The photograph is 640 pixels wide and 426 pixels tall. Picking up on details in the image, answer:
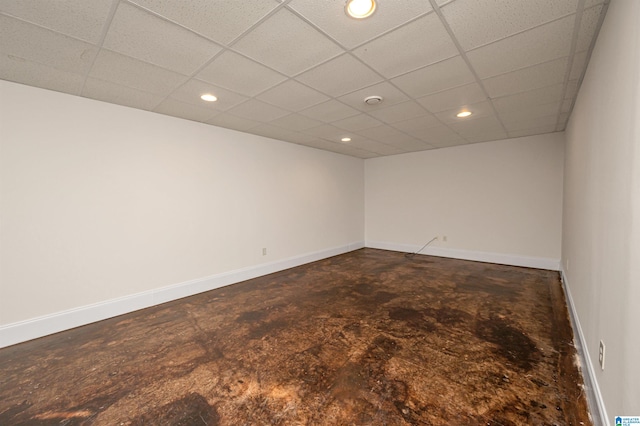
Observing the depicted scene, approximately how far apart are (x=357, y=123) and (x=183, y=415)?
366 cm

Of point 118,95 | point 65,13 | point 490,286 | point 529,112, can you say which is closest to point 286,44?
point 65,13

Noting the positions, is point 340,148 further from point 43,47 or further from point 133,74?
point 43,47

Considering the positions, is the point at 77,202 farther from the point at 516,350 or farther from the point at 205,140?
the point at 516,350

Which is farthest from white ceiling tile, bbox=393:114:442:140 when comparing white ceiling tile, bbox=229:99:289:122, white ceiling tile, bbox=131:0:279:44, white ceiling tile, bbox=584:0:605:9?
white ceiling tile, bbox=131:0:279:44

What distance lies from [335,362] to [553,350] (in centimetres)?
192

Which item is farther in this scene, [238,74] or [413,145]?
[413,145]

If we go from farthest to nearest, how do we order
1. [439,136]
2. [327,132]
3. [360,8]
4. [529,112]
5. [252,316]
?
[439,136], [327,132], [529,112], [252,316], [360,8]

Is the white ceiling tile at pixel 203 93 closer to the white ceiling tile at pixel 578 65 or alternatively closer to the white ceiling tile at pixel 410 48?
the white ceiling tile at pixel 410 48

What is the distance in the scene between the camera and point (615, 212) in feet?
4.35

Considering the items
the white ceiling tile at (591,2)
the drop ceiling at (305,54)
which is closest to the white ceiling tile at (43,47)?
the drop ceiling at (305,54)

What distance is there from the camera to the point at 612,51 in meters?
1.43

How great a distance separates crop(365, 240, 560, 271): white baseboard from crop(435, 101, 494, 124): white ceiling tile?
9.95 feet

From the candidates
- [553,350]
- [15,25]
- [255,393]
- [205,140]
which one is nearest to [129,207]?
[205,140]

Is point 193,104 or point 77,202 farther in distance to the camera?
point 193,104
